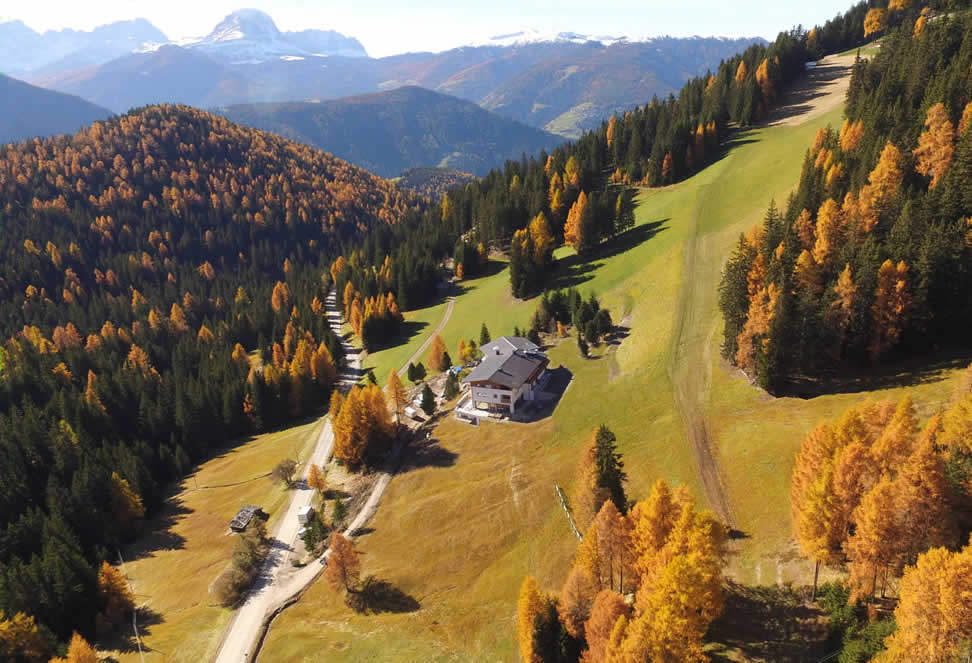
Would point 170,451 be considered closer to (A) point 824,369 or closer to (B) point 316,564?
(B) point 316,564

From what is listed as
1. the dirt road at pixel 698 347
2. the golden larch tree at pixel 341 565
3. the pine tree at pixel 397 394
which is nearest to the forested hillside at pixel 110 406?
the golden larch tree at pixel 341 565

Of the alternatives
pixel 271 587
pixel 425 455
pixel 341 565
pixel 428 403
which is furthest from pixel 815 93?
pixel 271 587

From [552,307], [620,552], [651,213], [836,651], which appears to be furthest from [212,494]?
[651,213]

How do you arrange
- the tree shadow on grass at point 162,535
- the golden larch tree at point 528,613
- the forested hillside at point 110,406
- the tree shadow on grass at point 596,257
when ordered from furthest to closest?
the tree shadow on grass at point 596,257, the tree shadow on grass at point 162,535, the forested hillside at point 110,406, the golden larch tree at point 528,613

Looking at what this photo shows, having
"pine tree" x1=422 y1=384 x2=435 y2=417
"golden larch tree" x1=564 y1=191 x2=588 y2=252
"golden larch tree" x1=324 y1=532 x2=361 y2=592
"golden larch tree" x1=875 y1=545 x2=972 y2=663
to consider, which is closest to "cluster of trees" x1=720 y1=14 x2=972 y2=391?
"golden larch tree" x1=875 y1=545 x2=972 y2=663

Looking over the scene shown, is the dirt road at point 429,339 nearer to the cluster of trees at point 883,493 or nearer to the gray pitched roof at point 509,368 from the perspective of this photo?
the gray pitched roof at point 509,368

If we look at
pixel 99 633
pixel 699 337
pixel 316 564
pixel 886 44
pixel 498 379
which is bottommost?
pixel 99 633
